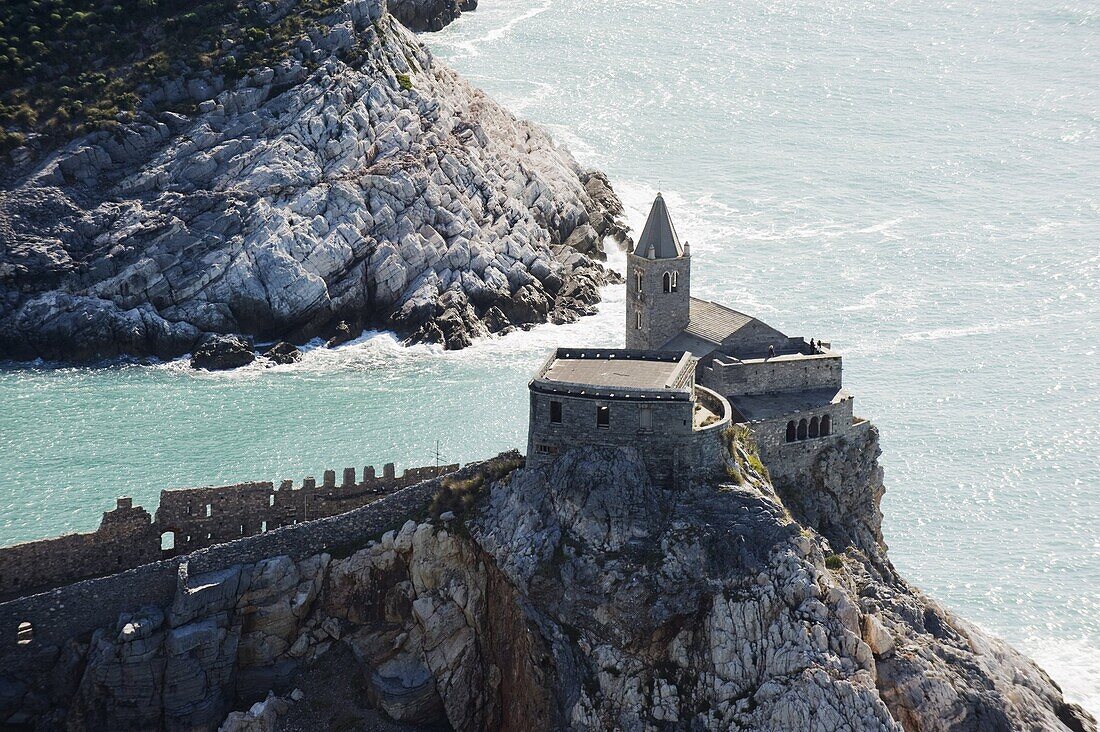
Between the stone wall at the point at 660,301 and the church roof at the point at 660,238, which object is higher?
the church roof at the point at 660,238

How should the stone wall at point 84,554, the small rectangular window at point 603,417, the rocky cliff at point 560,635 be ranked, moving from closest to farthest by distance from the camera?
the rocky cliff at point 560,635, the stone wall at point 84,554, the small rectangular window at point 603,417

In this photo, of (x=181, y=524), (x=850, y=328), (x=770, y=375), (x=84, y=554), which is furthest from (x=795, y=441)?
(x=850, y=328)

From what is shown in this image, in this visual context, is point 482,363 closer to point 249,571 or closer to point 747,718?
point 249,571

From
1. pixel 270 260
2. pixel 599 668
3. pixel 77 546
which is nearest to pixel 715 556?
pixel 599 668

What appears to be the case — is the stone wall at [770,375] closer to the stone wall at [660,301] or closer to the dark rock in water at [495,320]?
the stone wall at [660,301]

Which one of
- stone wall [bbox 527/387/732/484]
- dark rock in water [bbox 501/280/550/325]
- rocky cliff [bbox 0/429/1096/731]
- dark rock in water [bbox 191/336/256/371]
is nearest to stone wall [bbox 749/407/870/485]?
rocky cliff [bbox 0/429/1096/731]

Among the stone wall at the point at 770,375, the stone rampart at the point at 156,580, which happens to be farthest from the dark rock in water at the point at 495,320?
the stone rampart at the point at 156,580
